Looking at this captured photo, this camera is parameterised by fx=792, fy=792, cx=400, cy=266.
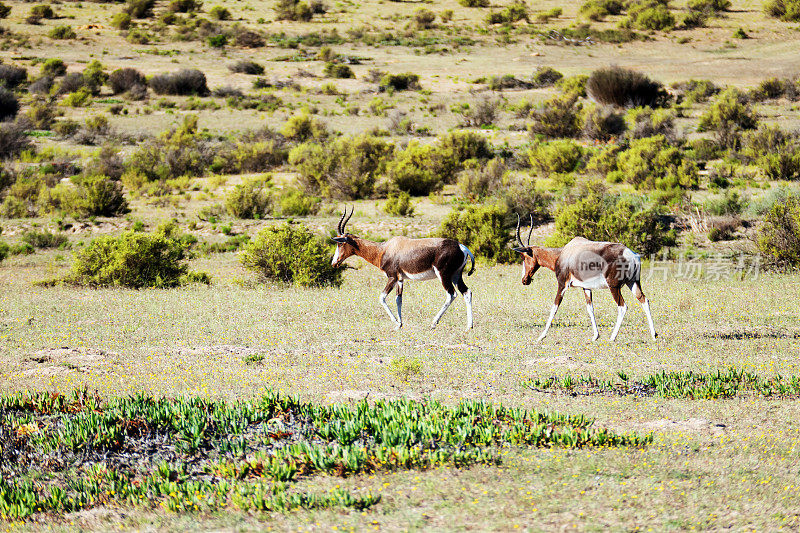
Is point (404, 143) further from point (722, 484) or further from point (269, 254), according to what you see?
point (722, 484)

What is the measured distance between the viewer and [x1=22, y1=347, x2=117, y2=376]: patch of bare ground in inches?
397

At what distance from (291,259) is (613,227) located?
8.45 meters

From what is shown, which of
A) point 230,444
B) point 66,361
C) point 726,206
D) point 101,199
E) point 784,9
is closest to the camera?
point 230,444

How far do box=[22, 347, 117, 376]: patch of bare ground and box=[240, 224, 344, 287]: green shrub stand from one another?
694 centimetres

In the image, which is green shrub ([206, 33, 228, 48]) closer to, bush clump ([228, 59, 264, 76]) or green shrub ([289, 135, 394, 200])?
bush clump ([228, 59, 264, 76])

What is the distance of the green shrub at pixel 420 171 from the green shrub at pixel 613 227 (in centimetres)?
956

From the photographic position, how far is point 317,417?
761 cm

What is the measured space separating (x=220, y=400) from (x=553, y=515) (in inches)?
169

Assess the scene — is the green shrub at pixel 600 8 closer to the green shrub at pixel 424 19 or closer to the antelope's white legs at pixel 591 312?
the green shrub at pixel 424 19

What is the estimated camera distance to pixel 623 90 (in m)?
46.3

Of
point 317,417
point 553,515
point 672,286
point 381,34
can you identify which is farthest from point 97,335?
point 381,34

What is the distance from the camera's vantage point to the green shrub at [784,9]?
260 ft

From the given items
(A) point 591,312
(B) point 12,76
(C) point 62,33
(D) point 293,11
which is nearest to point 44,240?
(A) point 591,312

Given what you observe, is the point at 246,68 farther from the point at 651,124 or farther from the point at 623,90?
the point at 651,124
